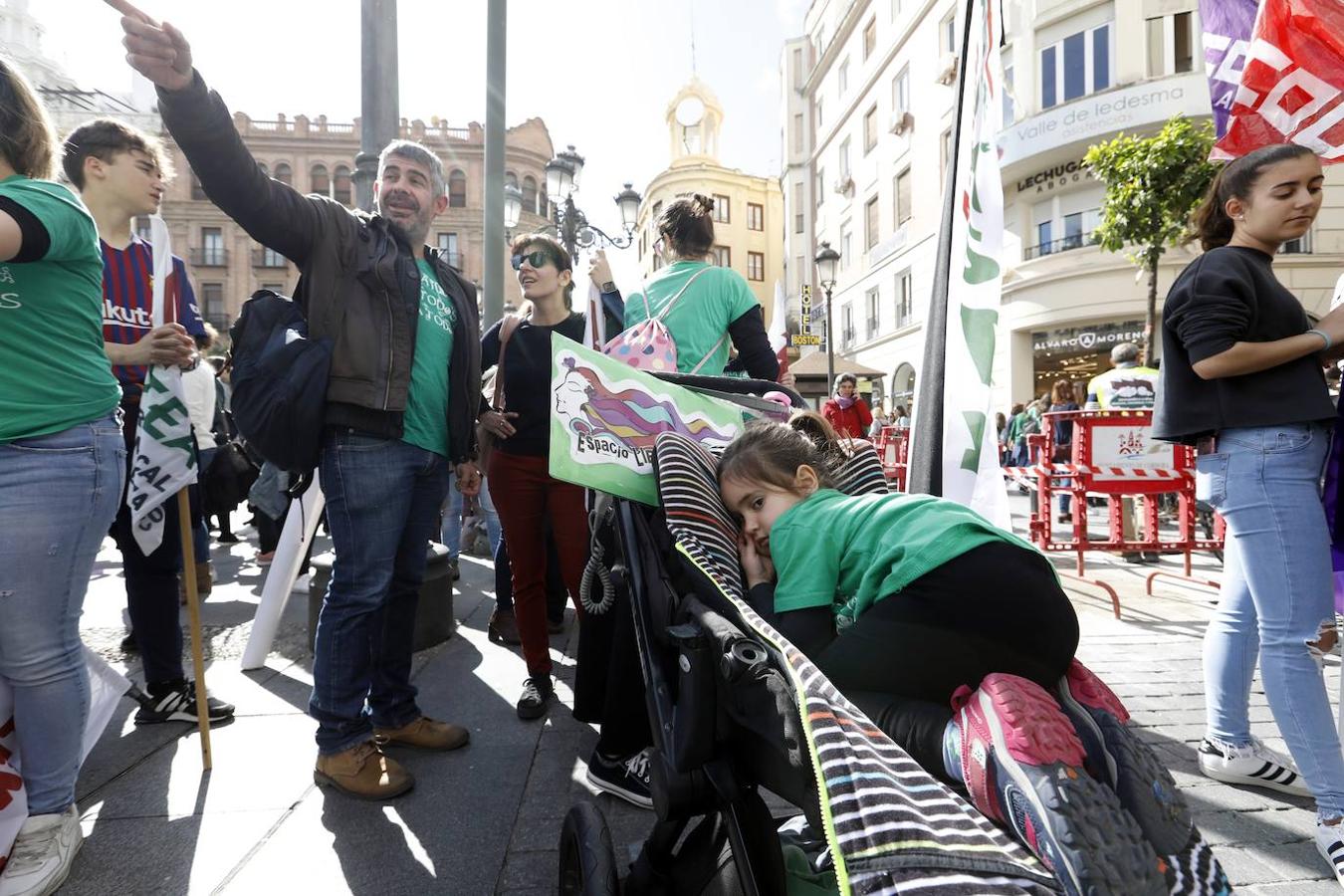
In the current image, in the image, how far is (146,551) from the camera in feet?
7.95

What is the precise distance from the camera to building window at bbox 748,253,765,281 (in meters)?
42.2

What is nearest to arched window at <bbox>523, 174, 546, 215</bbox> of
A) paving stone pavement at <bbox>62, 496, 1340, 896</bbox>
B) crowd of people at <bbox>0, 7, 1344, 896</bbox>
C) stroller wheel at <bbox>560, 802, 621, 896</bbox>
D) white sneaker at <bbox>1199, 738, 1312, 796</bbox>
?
paving stone pavement at <bbox>62, 496, 1340, 896</bbox>

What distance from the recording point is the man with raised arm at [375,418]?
6.90 ft

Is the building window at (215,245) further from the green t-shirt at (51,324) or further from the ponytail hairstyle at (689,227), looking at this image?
the green t-shirt at (51,324)

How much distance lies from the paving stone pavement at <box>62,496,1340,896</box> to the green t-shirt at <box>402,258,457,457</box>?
1144mm

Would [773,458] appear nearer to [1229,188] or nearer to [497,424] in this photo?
[497,424]

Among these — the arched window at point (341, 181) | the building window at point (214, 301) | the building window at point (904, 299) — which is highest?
the arched window at point (341, 181)

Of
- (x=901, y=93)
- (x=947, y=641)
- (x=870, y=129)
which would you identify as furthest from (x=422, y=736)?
(x=870, y=129)

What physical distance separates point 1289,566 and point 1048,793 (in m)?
1.62

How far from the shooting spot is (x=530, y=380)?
9.91 ft

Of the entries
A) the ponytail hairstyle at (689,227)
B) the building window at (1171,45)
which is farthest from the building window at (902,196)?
the ponytail hairstyle at (689,227)

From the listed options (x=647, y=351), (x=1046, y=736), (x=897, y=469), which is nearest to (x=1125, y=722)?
(x=1046, y=736)

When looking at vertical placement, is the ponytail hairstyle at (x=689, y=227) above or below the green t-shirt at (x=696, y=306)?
above

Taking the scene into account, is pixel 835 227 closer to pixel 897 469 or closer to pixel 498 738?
pixel 897 469
